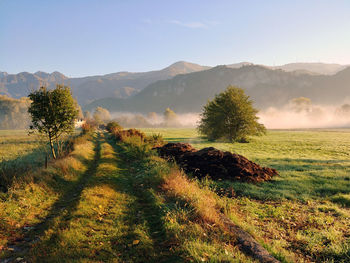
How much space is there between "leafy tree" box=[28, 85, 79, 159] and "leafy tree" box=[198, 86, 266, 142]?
28.0 meters

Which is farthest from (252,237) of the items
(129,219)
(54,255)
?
(54,255)

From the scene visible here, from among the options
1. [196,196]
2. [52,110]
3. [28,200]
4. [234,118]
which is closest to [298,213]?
[196,196]

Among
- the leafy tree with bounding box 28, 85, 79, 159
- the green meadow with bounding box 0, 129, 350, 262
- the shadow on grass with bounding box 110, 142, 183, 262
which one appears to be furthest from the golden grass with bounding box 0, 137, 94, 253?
the leafy tree with bounding box 28, 85, 79, 159

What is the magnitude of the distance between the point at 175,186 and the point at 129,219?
2748 mm

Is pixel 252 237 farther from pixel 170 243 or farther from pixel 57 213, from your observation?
pixel 57 213

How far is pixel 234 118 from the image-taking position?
124 feet

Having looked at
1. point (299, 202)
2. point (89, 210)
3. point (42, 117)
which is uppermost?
point (42, 117)

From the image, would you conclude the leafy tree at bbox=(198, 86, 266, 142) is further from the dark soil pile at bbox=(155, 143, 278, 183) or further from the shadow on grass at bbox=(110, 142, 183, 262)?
the shadow on grass at bbox=(110, 142, 183, 262)

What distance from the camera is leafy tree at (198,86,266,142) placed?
37594 millimetres

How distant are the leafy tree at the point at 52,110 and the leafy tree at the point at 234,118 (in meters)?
28.0

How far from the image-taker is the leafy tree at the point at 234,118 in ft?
123

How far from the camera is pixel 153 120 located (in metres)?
168

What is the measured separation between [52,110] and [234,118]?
30.9 metres

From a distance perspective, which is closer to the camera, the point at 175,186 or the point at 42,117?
the point at 175,186
